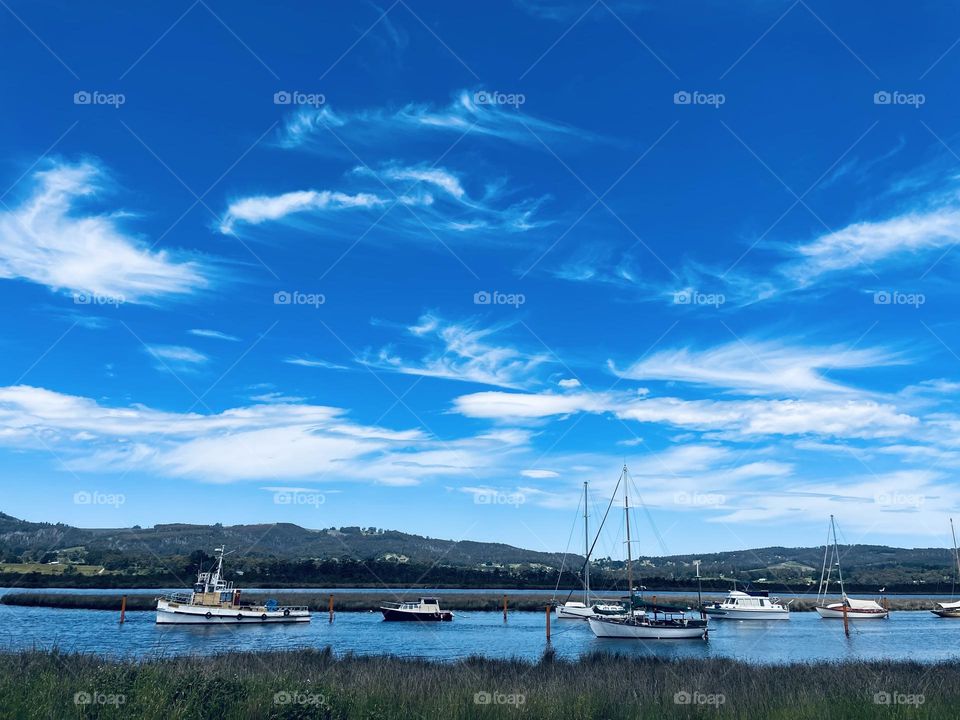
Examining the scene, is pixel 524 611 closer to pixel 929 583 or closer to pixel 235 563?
pixel 235 563

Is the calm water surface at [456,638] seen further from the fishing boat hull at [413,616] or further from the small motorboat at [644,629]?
the fishing boat hull at [413,616]

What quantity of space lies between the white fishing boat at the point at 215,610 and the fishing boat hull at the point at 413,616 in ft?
40.6

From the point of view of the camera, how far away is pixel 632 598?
70125 mm

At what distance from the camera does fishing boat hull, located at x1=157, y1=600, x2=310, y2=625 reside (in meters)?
72.3

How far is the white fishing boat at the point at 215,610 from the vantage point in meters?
72.4

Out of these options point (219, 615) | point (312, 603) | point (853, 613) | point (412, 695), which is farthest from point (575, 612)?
point (412, 695)

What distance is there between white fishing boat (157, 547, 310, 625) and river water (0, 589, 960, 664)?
97cm

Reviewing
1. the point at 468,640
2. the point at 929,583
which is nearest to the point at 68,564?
the point at 468,640

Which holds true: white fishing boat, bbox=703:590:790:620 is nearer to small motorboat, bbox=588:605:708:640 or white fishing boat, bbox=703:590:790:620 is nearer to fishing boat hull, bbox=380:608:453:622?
small motorboat, bbox=588:605:708:640

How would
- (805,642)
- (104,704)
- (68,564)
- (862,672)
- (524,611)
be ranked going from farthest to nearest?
(68,564)
(524,611)
(805,642)
(862,672)
(104,704)

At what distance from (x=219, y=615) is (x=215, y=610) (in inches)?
27.8

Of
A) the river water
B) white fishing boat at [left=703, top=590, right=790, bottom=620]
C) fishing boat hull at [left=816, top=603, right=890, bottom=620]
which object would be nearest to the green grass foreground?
the river water

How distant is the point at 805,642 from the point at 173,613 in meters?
66.4

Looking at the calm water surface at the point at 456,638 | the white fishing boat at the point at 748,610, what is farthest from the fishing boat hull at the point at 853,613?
the white fishing boat at the point at 748,610
